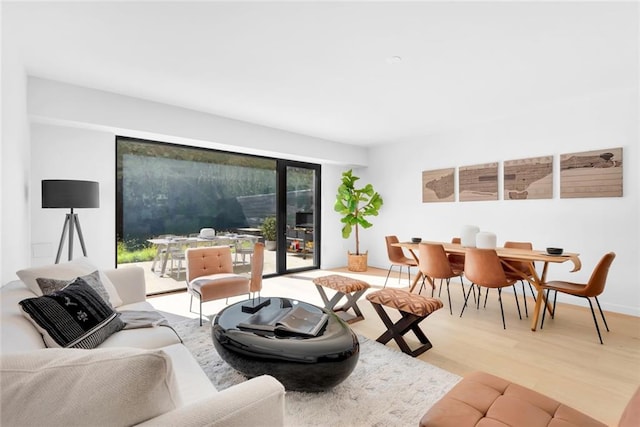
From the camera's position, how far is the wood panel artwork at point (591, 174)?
3.73 m

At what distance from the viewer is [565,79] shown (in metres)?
3.37

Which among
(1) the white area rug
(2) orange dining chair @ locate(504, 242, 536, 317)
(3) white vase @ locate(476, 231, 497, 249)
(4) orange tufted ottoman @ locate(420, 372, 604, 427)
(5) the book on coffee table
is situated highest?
(3) white vase @ locate(476, 231, 497, 249)

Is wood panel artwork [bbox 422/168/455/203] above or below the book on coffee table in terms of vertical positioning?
above

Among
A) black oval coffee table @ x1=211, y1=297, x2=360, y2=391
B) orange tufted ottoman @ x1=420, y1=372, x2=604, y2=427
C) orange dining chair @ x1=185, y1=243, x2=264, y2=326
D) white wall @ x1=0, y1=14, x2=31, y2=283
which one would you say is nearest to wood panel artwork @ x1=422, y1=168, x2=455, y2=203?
orange dining chair @ x1=185, y1=243, x2=264, y2=326

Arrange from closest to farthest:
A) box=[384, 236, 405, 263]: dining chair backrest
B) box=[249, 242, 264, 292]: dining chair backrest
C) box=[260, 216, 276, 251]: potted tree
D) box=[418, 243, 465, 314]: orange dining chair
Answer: box=[249, 242, 264, 292]: dining chair backrest, box=[418, 243, 465, 314]: orange dining chair, box=[384, 236, 405, 263]: dining chair backrest, box=[260, 216, 276, 251]: potted tree

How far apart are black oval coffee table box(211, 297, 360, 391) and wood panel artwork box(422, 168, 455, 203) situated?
403 cm

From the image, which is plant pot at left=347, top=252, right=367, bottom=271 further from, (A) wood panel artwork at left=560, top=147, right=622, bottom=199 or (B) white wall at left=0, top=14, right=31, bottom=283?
(B) white wall at left=0, top=14, right=31, bottom=283

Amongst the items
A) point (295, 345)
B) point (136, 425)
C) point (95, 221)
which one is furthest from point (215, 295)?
point (136, 425)

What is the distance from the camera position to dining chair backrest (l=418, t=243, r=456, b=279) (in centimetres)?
383

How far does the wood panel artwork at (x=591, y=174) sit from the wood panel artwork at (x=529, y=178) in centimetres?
16

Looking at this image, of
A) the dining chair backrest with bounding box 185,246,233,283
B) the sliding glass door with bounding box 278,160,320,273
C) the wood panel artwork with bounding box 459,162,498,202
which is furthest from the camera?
the sliding glass door with bounding box 278,160,320,273

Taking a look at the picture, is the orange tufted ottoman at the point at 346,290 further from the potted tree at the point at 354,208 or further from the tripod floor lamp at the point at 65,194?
the potted tree at the point at 354,208

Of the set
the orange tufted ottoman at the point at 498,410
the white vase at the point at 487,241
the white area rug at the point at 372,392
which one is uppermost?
the white vase at the point at 487,241

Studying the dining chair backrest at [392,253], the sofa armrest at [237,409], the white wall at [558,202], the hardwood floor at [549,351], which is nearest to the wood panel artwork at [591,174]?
the white wall at [558,202]
